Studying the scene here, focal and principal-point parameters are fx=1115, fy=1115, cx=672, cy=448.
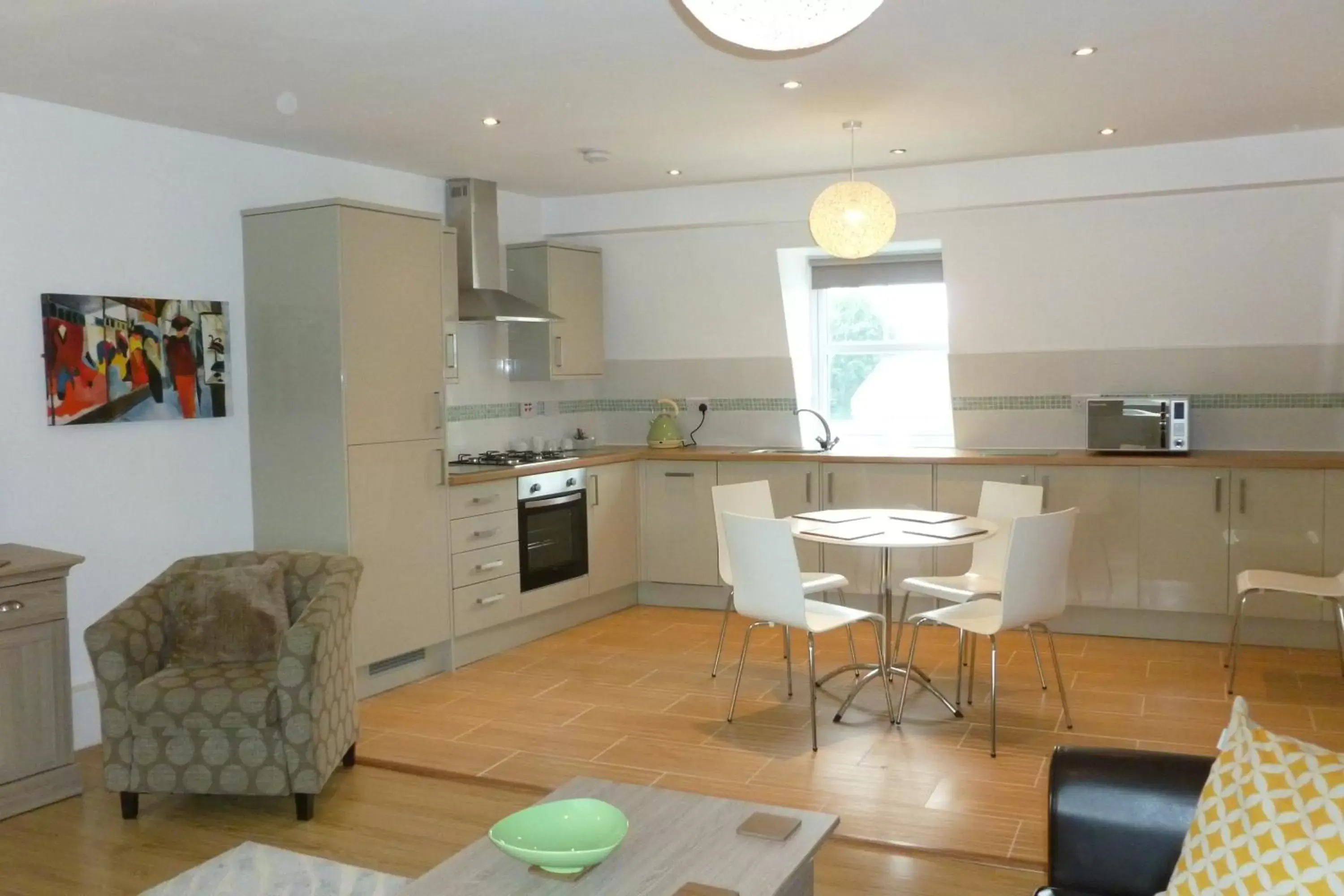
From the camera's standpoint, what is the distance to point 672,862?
2.24m

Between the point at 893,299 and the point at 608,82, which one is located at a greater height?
the point at 608,82

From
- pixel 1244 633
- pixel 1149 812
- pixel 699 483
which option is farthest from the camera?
pixel 699 483

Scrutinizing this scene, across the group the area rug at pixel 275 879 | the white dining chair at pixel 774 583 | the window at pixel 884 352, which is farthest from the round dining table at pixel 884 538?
the area rug at pixel 275 879

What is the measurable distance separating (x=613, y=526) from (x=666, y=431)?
2.48ft

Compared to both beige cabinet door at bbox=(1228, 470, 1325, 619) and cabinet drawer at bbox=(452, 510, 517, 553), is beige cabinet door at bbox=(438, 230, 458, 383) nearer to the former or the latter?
cabinet drawer at bbox=(452, 510, 517, 553)

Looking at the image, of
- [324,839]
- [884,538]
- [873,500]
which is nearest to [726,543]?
[884,538]

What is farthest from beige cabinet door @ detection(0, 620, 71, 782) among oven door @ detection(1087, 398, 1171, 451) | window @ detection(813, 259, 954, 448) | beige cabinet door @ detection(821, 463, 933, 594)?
oven door @ detection(1087, 398, 1171, 451)

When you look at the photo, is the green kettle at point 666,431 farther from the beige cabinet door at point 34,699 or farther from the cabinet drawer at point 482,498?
the beige cabinet door at point 34,699

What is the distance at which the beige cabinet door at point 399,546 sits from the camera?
15.4 ft

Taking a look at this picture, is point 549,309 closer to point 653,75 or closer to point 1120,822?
point 653,75

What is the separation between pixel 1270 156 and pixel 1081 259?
96cm

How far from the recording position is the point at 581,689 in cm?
493

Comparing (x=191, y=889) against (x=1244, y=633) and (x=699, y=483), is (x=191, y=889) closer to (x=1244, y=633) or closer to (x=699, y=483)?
(x=699, y=483)

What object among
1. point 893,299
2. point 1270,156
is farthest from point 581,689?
point 1270,156
